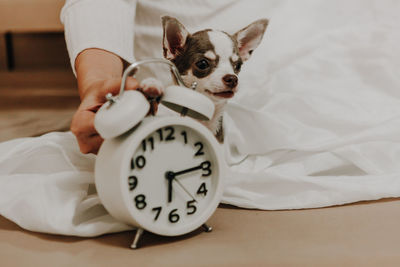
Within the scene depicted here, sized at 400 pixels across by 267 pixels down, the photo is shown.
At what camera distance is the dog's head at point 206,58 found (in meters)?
0.77

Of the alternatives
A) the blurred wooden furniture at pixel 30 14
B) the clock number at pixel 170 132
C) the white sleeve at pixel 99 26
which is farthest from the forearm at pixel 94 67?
the blurred wooden furniture at pixel 30 14

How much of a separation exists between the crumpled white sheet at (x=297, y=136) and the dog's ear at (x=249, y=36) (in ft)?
0.63

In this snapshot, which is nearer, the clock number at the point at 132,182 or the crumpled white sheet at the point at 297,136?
the clock number at the point at 132,182

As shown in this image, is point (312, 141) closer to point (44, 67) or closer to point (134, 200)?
point (134, 200)

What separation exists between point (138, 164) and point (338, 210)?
0.37 metres

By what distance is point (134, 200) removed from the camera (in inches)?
23.8

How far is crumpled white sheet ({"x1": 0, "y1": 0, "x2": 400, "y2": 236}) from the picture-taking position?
73 cm

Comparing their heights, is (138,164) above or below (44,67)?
above

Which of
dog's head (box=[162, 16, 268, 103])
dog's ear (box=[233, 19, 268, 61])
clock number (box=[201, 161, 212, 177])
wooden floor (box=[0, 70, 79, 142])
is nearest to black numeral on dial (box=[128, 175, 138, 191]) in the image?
clock number (box=[201, 161, 212, 177])

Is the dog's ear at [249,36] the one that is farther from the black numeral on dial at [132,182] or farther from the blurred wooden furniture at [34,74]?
the blurred wooden furniture at [34,74]

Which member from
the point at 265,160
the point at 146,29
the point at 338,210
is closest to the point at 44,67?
the point at 146,29

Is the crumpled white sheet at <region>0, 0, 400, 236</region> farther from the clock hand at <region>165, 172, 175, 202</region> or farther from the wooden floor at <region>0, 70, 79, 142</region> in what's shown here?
the wooden floor at <region>0, 70, 79, 142</region>

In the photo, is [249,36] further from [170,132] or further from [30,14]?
[30,14]

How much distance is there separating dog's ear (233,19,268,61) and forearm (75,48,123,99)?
0.23 metres
